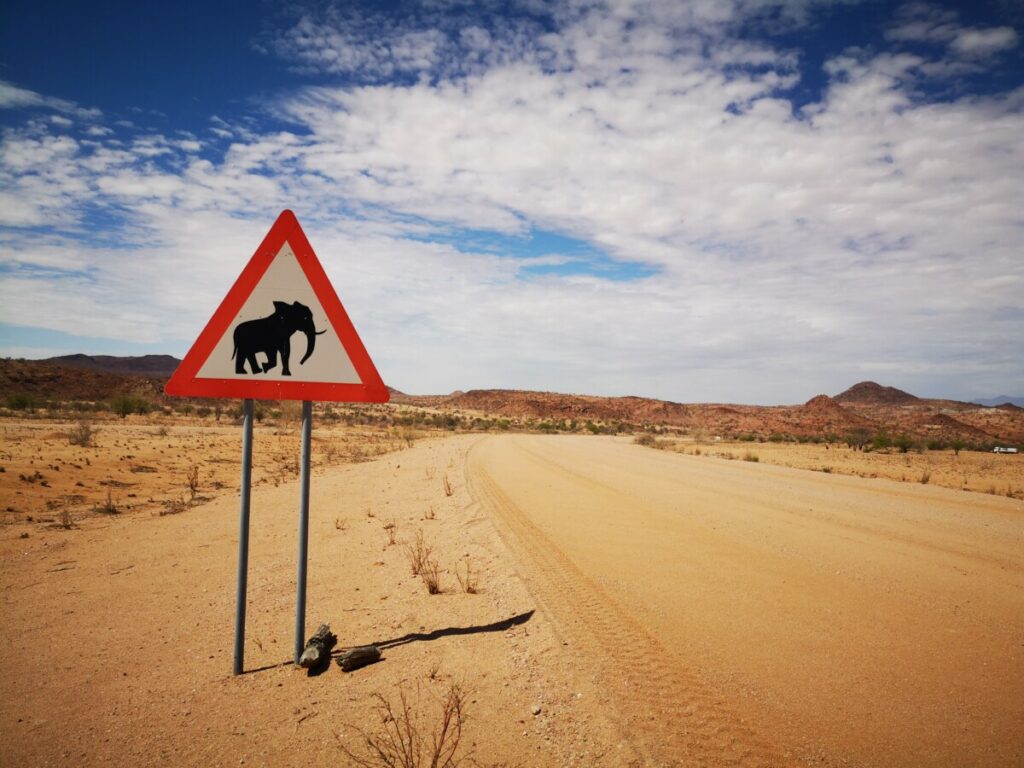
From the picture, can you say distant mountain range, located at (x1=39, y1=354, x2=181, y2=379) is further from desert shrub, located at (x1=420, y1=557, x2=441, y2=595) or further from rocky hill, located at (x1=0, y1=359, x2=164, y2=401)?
desert shrub, located at (x1=420, y1=557, x2=441, y2=595)

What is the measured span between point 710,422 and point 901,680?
98960 millimetres

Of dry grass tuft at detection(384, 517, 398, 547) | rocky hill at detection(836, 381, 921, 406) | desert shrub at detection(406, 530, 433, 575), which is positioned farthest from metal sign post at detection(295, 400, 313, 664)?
rocky hill at detection(836, 381, 921, 406)

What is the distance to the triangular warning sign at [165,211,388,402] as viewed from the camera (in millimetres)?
3395

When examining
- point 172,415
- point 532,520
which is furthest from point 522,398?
point 532,520

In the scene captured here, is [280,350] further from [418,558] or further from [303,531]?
[418,558]

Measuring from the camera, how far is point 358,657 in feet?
11.9

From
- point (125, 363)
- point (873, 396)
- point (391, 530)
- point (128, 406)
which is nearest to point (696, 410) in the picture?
point (873, 396)

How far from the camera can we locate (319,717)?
3.09m

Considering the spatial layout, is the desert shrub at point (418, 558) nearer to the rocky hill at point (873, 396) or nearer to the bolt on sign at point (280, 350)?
the bolt on sign at point (280, 350)

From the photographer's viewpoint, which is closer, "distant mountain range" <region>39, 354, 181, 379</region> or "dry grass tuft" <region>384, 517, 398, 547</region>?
"dry grass tuft" <region>384, 517, 398, 547</region>

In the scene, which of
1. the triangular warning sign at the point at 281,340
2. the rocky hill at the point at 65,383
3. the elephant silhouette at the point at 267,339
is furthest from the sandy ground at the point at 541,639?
the rocky hill at the point at 65,383

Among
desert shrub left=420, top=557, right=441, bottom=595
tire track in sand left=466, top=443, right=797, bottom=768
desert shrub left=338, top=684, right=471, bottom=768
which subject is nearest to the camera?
desert shrub left=338, top=684, right=471, bottom=768

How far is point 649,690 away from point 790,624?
5.99 feet

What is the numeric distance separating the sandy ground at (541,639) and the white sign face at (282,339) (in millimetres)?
1968
